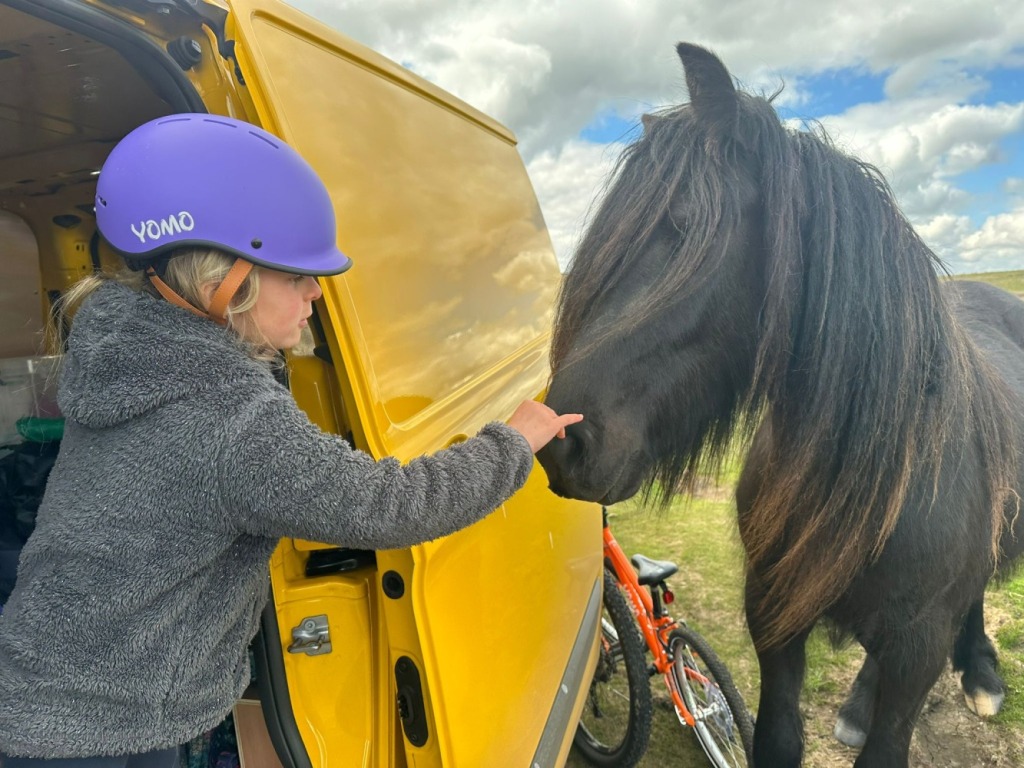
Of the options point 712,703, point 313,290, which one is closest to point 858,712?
point 712,703

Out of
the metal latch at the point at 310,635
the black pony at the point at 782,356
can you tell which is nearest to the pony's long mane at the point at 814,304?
the black pony at the point at 782,356

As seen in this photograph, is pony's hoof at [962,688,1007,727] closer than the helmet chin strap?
No

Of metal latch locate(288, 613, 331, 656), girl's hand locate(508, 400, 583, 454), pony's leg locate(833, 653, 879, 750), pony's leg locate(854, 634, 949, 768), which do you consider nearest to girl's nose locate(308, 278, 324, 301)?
girl's hand locate(508, 400, 583, 454)

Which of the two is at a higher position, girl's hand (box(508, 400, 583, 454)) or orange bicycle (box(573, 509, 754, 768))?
girl's hand (box(508, 400, 583, 454))

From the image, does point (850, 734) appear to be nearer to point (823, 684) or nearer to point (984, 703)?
point (823, 684)

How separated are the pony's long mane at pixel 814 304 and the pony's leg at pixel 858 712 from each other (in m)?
1.72

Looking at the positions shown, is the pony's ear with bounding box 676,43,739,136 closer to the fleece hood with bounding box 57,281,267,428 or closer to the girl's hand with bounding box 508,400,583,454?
the girl's hand with bounding box 508,400,583,454

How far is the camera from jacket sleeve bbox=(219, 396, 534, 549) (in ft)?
3.56

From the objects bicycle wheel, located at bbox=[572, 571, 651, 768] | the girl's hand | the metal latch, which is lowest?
bicycle wheel, located at bbox=[572, 571, 651, 768]

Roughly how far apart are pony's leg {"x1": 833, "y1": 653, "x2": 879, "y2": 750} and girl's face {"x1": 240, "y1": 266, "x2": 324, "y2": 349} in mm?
3078

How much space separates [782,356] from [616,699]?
103 inches

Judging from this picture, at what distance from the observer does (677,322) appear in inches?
61.2

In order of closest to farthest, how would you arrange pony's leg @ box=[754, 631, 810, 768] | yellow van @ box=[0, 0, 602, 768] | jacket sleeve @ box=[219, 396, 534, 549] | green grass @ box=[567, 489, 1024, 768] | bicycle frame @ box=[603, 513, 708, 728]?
1. jacket sleeve @ box=[219, 396, 534, 549]
2. yellow van @ box=[0, 0, 602, 768]
3. pony's leg @ box=[754, 631, 810, 768]
4. bicycle frame @ box=[603, 513, 708, 728]
5. green grass @ box=[567, 489, 1024, 768]

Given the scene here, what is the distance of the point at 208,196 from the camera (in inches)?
46.6
